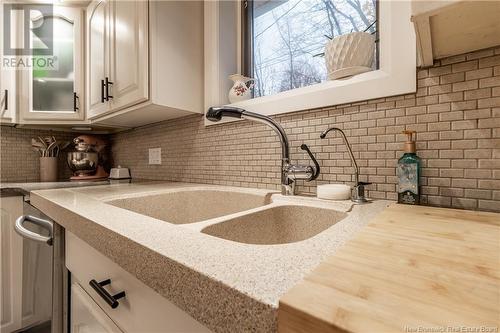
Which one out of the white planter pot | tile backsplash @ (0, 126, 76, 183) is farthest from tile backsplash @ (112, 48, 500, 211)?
tile backsplash @ (0, 126, 76, 183)

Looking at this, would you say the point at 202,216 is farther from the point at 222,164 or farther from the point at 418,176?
the point at 418,176

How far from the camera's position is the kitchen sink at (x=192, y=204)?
94 cm

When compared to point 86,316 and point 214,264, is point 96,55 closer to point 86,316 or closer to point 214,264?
point 86,316

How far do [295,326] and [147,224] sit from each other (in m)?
0.37

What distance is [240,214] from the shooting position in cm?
59

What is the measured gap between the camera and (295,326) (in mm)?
192

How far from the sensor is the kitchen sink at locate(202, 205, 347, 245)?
23.8 inches

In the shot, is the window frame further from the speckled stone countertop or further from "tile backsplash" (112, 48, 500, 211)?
the speckled stone countertop

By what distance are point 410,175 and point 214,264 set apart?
22.2 inches

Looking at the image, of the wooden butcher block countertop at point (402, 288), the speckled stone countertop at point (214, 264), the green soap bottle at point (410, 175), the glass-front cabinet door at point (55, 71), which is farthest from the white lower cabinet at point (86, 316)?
the glass-front cabinet door at point (55, 71)

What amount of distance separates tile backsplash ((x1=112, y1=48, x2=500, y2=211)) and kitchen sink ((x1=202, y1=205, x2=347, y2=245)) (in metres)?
0.20

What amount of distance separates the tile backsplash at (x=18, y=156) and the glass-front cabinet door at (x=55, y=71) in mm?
339

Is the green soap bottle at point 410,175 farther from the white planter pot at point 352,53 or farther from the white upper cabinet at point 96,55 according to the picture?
the white upper cabinet at point 96,55

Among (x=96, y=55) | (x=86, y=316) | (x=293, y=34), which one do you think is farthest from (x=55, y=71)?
(x=86, y=316)
